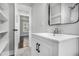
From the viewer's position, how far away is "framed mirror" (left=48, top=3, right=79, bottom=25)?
842 millimetres

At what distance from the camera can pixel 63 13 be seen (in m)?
0.97

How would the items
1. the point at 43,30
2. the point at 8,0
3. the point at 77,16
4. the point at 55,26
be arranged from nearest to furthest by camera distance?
the point at 77,16 < the point at 8,0 < the point at 55,26 < the point at 43,30

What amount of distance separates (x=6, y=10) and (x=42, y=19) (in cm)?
88

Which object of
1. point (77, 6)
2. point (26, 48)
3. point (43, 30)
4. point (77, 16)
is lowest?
point (26, 48)

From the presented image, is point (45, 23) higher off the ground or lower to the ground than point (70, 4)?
lower

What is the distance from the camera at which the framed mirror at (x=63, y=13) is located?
842 mm

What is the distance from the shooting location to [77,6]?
824mm

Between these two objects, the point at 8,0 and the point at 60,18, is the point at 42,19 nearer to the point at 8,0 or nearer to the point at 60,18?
the point at 60,18

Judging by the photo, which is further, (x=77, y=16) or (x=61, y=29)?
(x=61, y=29)

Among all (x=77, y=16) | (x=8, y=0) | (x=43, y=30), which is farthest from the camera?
(x=43, y=30)

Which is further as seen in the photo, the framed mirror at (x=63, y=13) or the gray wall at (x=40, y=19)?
the gray wall at (x=40, y=19)

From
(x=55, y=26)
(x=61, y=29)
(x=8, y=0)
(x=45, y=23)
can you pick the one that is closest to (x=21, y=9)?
(x=8, y=0)

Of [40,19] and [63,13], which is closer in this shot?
[63,13]

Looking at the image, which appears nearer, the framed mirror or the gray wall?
the framed mirror
